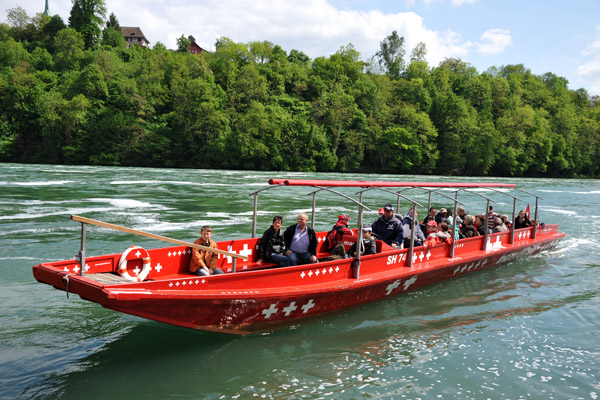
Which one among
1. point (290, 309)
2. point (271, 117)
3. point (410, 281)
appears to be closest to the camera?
point (290, 309)

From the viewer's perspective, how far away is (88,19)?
105 metres

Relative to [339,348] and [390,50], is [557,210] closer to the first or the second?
[339,348]

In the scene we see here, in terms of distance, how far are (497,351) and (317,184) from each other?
3982 mm

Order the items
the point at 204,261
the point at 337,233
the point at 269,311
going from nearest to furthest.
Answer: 1. the point at 269,311
2. the point at 204,261
3. the point at 337,233

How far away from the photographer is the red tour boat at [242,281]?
598 cm

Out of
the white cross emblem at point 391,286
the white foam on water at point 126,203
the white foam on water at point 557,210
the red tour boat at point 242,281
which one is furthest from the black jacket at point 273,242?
the white foam on water at point 557,210

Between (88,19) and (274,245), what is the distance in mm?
114917

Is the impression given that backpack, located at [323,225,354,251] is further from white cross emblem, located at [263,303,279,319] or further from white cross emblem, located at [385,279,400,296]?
white cross emblem, located at [263,303,279,319]

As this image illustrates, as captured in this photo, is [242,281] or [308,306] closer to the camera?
[242,281]

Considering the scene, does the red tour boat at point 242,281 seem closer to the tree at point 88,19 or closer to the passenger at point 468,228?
the passenger at point 468,228

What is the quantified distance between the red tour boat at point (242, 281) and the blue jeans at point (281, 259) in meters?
0.45

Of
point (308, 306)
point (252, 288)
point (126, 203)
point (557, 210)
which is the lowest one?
point (308, 306)

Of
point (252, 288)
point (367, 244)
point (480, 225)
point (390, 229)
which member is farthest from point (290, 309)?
point (480, 225)

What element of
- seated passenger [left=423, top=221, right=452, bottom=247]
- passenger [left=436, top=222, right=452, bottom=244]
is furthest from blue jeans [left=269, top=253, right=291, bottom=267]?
passenger [left=436, top=222, right=452, bottom=244]
